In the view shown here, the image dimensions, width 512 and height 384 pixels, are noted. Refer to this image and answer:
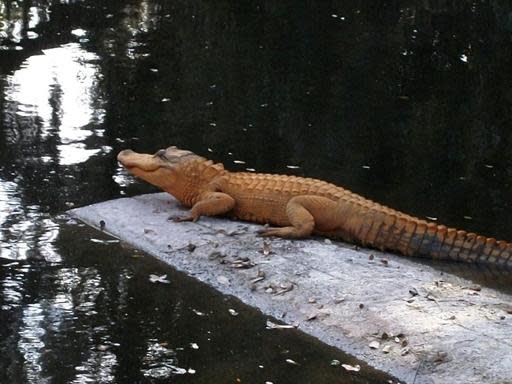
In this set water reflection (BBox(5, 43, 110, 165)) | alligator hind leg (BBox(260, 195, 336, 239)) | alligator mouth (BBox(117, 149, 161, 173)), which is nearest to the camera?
alligator hind leg (BBox(260, 195, 336, 239))

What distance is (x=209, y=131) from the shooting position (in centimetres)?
903

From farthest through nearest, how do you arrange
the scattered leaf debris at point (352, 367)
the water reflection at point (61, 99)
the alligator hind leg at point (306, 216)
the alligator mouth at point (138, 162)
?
the water reflection at point (61, 99) → the alligator mouth at point (138, 162) → the alligator hind leg at point (306, 216) → the scattered leaf debris at point (352, 367)

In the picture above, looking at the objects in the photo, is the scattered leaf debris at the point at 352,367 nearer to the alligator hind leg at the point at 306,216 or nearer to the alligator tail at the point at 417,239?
the alligator hind leg at the point at 306,216

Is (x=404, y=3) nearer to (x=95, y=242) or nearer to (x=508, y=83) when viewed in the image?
(x=508, y=83)

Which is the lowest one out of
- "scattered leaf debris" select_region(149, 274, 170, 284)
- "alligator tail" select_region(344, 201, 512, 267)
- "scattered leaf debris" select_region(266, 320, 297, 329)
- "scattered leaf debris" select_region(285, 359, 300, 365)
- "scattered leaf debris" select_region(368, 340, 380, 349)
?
"scattered leaf debris" select_region(285, 359, 300, 365)

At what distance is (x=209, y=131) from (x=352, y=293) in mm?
3756

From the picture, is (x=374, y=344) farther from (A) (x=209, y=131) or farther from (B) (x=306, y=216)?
(A) (x=209, y=131)

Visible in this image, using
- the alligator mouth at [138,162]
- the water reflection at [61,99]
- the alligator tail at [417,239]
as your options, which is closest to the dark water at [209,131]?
the water reflection at [61,99]

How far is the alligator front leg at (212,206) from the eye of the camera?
6.75 meters

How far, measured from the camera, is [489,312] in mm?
5422

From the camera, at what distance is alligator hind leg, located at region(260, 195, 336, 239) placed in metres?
6.49

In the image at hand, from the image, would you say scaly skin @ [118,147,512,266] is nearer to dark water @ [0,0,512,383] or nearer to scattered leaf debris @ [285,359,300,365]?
dark water @ [0,0,512,383]

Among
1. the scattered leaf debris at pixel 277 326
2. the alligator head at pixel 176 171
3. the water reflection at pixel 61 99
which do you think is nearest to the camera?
the scattered leaf debris at pixel 277 326

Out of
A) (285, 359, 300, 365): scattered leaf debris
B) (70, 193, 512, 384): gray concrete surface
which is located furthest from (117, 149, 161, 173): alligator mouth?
(285, 359, 300, 365): scattered leaf debris
